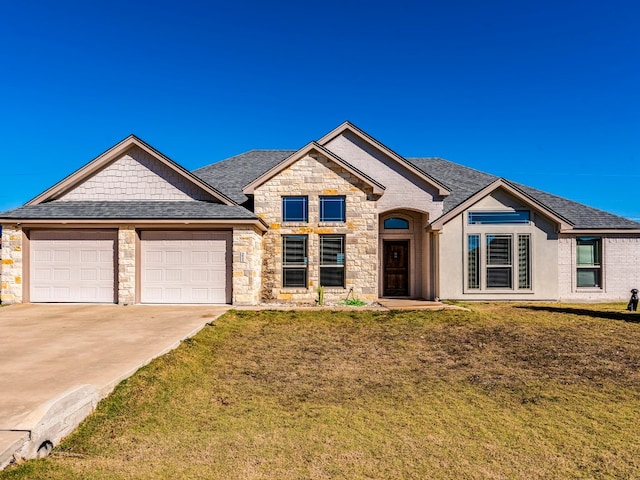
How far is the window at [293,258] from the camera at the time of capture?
14812 mm

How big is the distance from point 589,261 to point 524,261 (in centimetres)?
289

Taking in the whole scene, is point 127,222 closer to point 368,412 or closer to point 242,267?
point 242,267

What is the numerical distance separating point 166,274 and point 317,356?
785cm

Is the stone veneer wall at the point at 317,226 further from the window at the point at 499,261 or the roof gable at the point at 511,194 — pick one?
the window at the point at 499,261

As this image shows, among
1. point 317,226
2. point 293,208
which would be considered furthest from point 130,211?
point 317,226

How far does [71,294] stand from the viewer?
13.4m

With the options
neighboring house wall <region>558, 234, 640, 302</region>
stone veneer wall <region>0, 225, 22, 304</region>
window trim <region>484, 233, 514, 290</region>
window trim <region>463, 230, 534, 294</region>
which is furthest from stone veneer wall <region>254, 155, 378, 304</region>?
neighboring house wall <region>558, 234, 640, 302</region>

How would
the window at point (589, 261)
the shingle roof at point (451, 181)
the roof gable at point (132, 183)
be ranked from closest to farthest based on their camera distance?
the roof gable at point (132, 183)
the window at point (589, 261)
the shingle roof at point (451, 181)

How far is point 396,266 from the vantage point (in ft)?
56.2

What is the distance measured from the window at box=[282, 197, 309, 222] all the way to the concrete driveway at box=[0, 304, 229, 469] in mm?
4151

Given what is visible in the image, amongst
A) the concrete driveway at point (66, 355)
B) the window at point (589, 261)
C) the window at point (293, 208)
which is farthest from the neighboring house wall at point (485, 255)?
the concrete driveway at point (66, 355)

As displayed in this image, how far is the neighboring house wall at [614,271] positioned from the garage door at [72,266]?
57.4 ft

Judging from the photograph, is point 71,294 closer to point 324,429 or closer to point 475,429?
point 324,429

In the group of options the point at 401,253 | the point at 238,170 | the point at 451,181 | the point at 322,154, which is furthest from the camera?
the point at 238,170
